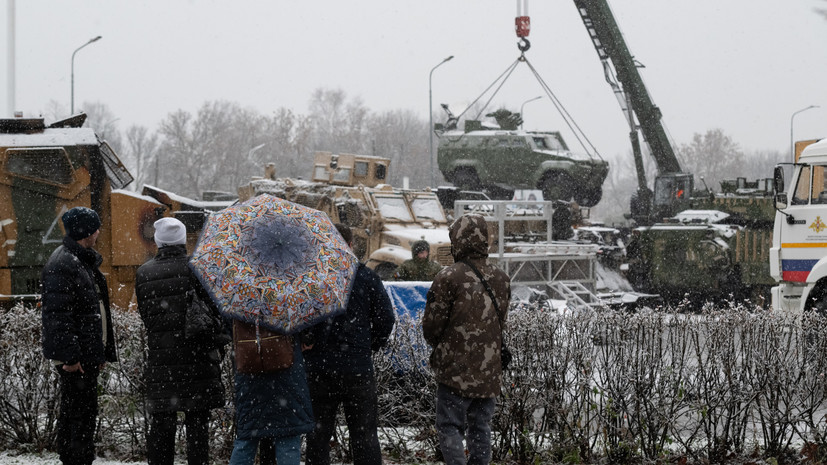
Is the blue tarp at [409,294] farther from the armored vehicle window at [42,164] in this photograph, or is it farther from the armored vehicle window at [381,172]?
the armored vehicle window at [381,172]

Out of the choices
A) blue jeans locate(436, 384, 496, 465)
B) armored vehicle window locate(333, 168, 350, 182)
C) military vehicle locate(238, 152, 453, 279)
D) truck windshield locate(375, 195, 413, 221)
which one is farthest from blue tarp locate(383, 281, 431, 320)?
armored vehicle window locate(333, 168, 350, 182)

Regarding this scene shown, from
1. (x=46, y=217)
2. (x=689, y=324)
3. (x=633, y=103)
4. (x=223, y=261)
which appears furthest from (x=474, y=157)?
(x=223, y=261)

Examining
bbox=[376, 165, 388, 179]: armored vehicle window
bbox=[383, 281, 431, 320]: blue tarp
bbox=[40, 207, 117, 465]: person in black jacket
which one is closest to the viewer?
bbox=[40, 207, 117, 465]: person in black jacket

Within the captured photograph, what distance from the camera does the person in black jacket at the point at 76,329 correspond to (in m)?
4.72

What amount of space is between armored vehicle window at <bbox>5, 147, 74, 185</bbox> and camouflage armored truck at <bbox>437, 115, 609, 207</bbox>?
1484cm

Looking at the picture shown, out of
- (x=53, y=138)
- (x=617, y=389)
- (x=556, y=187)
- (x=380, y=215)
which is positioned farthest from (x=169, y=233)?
(x=556, y=187)

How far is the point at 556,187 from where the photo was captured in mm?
23094

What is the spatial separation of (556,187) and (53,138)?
50.6 ft

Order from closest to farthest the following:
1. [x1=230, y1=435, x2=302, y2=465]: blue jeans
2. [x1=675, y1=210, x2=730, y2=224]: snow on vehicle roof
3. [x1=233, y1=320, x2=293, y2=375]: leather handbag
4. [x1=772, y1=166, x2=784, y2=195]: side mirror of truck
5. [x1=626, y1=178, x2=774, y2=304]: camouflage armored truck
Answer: [x1=233, y1=320, x2=293, y2=375]: leather handbag, [x1=230, y1=435, x2=302, y2=465]: blue jeans, [x1=772, y1=166, x2=784, y2=195]: side mirror of truck, [x1=626, y1=178, x2=774, y2=304]: camouflage armored truck, [x1=675, y1=210, x2=730, y2=224]: snow on vehicle roof

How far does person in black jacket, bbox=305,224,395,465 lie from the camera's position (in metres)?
4.24

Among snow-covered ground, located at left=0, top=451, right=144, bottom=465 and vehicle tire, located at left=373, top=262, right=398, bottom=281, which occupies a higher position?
vehicle tire, located at left=373, top=262, right=398, bottom=281

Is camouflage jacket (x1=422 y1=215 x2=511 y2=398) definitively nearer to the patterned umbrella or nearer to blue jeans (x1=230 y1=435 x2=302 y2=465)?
the patterned umbrella

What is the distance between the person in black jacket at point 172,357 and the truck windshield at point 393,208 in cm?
1073

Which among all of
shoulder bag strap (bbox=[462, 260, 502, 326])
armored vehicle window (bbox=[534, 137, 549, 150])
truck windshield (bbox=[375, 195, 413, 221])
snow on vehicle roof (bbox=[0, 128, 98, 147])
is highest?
armored vehicle window (bbox=[534, 137, 549, 150])
